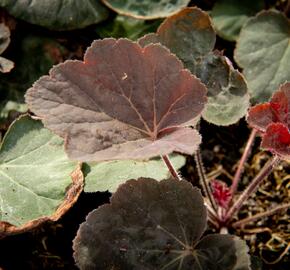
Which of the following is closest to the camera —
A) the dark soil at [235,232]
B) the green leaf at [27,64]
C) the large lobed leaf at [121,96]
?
the large lobed leaf at [121,96]

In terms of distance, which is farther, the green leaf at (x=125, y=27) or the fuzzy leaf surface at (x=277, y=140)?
the green leaf at (x=125, y=27)

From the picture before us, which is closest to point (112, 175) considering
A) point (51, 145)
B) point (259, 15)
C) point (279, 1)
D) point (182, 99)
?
point (51, 145)

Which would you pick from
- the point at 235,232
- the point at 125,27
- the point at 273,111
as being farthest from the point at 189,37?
the point at 235,232

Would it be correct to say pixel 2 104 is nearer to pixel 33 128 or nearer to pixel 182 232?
pixel 33 128

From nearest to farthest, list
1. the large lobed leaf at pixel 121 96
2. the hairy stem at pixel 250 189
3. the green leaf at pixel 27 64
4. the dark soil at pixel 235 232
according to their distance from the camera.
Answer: the large lobed leaf at pixel 121 96
the hairy stem at pixel 250 189
the dark soil at pixel 235 232
the green leaf at pixel 27 64

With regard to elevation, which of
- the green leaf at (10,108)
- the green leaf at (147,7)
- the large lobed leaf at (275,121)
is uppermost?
the large lobed leaf at (275,121)

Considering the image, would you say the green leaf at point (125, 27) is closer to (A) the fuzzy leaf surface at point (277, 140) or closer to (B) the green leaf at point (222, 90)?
(B) the green leaf at point (222, 90)

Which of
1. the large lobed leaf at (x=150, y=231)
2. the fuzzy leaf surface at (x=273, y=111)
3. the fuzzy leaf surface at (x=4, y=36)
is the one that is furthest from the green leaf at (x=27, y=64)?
the fuzzy leaf surface at (x=273, y=111)

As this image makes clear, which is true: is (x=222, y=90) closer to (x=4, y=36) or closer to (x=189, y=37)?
(x=189, y=37)
